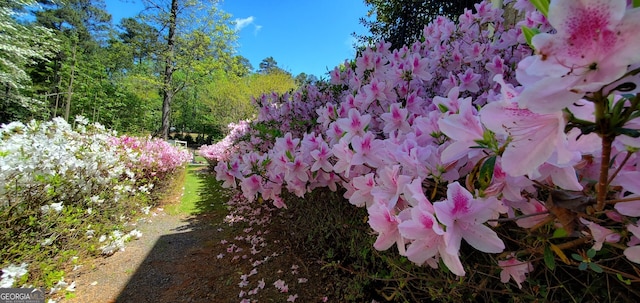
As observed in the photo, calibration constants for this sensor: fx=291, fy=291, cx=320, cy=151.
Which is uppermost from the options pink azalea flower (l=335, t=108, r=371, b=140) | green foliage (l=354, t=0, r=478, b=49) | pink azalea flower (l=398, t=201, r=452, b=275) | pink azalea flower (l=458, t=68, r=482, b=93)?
green foliage (l=354, t=0, r=478, b=49)

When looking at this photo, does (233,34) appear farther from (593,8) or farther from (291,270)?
(593,8)

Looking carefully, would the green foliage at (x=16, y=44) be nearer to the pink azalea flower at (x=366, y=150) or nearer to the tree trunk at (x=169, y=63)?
the tree trunk at (x=169, y=63)

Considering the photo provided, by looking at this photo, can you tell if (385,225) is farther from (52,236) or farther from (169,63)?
(169,63)

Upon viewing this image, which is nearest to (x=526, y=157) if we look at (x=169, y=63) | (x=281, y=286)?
(x=281, y=286)

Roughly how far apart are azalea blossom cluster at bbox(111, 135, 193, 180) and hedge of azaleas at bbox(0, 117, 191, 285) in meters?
0.24

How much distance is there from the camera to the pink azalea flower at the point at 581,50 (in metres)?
0.35

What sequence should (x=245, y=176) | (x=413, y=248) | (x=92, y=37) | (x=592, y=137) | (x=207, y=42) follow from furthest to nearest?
1. (x=92, y=37)
2. (x=207, y=42)
3. (x=245, y=176)
4. (x=413, y=248)
5. (x=592, y=137)

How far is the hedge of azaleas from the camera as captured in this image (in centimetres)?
250

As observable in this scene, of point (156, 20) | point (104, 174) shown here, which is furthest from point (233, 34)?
point (104, 174)

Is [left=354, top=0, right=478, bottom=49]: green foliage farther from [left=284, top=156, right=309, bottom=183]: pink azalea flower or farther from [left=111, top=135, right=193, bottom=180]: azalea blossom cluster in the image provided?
[left=111, top=135, right=193, bottom=180]: azalea blossom cluster

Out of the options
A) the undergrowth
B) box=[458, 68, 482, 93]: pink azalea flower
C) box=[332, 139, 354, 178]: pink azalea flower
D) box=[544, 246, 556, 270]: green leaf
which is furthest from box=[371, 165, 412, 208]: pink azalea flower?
the undergrowth

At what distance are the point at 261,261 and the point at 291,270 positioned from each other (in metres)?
0.45

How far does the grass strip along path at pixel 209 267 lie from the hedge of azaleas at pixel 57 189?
43 cm

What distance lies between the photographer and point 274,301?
2564 millimetres
